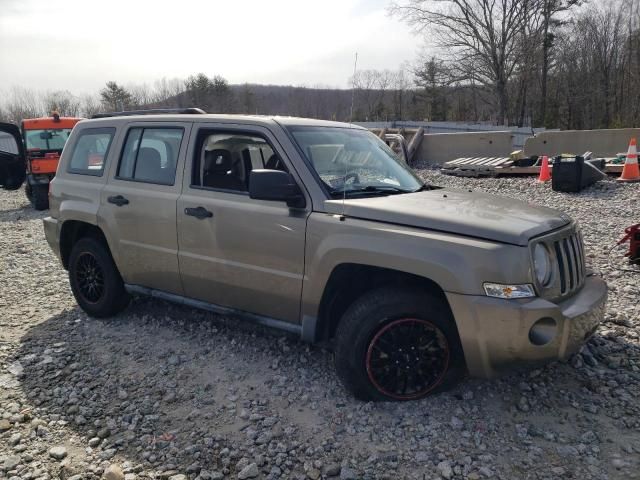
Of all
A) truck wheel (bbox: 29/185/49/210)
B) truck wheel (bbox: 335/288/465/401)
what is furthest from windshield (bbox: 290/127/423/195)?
truck wheel (bbox: 29/185/49/210)

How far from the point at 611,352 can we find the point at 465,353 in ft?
5.40

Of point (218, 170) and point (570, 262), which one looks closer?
point (570, 262)

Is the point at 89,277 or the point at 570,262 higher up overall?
the point at 570,262

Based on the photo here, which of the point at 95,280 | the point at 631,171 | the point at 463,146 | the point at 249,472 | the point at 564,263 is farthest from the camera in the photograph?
the point at 463,146

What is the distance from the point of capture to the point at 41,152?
1304 centimetres

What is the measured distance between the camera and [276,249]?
3.48 m

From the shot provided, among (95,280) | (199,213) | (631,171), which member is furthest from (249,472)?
(631,171)

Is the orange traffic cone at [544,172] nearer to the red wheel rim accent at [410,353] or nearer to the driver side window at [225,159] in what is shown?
the driver side window at [225,159]

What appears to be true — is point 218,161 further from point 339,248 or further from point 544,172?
point 544,172

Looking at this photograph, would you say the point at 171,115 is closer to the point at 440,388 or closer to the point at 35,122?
the point at 440,388

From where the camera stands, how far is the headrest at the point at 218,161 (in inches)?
156

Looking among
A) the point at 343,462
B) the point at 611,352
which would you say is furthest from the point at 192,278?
the point at 611,352

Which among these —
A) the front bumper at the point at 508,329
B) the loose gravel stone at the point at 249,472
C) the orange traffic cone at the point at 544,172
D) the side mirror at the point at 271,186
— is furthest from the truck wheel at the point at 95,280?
the orange traffic cone at the point at 544,172

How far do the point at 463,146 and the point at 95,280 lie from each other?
14325 mm
